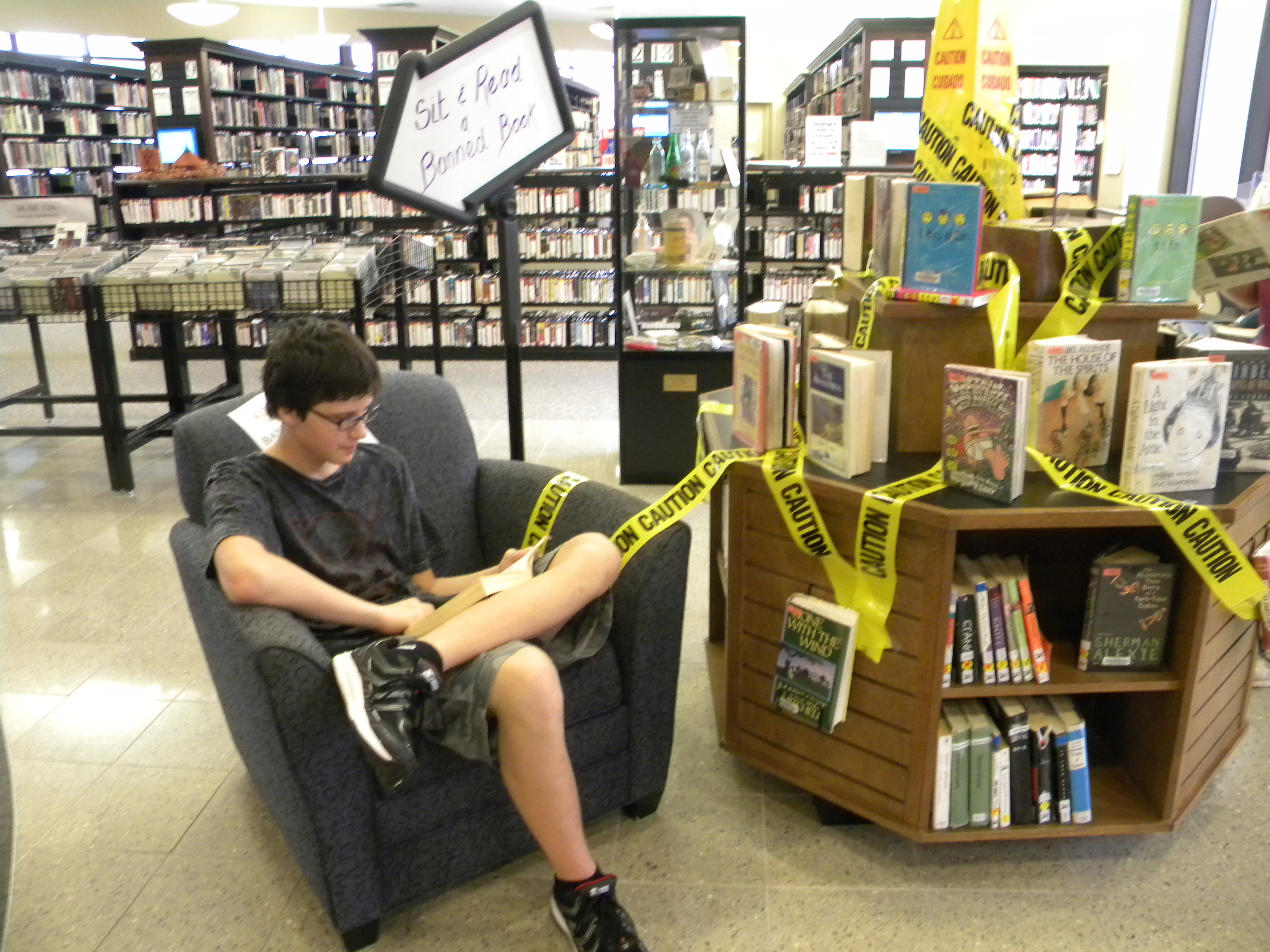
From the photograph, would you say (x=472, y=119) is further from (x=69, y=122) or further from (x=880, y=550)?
(x=69, y=122)

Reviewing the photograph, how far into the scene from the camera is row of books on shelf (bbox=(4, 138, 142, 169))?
370 inches

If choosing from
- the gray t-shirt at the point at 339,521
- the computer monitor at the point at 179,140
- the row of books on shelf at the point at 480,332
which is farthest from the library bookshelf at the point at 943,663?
the computer monitor at the point at 179,140

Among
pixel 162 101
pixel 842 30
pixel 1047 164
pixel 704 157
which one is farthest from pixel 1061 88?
pixel 162 101

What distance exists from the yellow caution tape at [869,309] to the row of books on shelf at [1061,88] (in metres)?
7.56

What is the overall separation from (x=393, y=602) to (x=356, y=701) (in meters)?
0.41

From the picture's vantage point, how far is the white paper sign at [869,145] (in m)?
5.81

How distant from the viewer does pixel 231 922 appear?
5.41 ft

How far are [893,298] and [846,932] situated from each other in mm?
1101

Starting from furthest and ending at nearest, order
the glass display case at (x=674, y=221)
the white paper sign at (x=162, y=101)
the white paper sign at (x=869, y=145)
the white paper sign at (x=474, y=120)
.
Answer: the white paper sign at (x=162, y=101), the white paper sign at (x=869, y=145), the glass display case at (x=674, y=221), the white paper sign at (x=474, y=120)

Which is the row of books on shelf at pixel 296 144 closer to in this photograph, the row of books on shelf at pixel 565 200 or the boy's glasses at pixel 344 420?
the row of books on shelf at pixel 565 200

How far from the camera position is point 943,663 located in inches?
62.9

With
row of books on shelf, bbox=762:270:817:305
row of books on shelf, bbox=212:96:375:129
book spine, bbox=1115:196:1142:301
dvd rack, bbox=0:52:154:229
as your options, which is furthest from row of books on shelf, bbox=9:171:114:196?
book spine, bbox=1115:196:1142:301

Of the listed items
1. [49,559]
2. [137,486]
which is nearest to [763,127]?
[137,486]

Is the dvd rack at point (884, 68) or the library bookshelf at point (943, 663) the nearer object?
the library bookshelf at point (943, 663)
